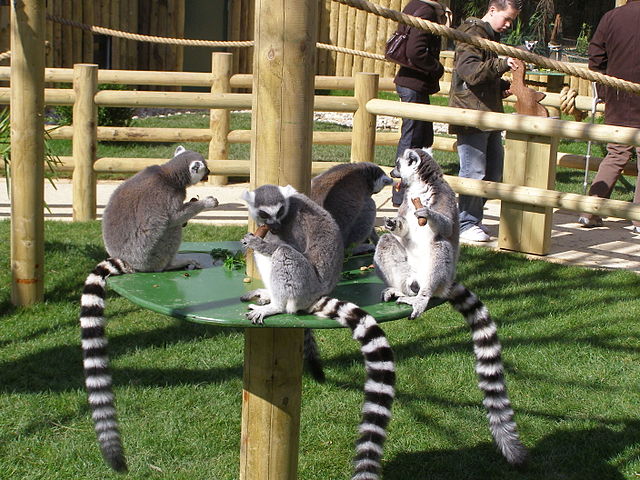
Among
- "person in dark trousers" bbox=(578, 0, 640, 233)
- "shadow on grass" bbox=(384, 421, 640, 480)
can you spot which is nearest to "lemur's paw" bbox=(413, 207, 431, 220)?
"shadow on grass" bbox=(384, 421, 640, 480)

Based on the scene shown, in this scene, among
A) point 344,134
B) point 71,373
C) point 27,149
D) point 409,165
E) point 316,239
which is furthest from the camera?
point 344,134

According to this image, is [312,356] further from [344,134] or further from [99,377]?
[344,134]

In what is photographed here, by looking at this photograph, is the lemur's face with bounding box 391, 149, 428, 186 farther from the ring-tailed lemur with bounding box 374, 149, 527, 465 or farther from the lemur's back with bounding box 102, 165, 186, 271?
the lemur's back with bounding box 102, 165, 186, 271

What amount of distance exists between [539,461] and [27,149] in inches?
136

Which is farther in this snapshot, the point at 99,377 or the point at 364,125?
the point at 364,125

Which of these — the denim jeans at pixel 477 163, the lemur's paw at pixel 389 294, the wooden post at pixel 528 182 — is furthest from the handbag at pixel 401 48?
the lemur's paw at pixel 389 294

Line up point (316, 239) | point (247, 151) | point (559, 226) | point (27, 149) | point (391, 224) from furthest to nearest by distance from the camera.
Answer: point (247, 151) < point (559, 226) < point (27, 149) < point (391, 224) < point (316, 239)

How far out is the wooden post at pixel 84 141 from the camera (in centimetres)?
750

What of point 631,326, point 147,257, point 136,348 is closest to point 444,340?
point 631,326

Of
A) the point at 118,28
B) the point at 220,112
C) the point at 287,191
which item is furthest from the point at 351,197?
the point at 118,28

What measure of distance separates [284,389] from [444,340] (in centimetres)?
243

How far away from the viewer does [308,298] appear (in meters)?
2.91

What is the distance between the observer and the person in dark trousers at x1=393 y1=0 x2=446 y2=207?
728 cm

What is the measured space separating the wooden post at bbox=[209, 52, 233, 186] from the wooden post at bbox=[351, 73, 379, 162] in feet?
6.04
